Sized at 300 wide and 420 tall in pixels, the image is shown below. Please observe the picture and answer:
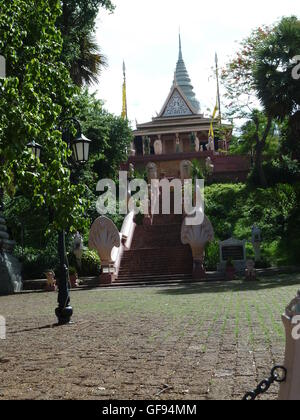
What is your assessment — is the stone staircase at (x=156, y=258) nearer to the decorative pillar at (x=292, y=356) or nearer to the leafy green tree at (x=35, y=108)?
the leafy green tree at (x=35, y=108)

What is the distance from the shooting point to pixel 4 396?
5.29 meters

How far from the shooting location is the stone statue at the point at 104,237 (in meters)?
21.6

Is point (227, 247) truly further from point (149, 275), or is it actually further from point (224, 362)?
point (224, 362)

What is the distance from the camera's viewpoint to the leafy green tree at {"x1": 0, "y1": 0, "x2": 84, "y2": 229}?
7.37 metres

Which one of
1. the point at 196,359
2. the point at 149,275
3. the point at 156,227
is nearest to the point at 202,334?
the point at 196,359

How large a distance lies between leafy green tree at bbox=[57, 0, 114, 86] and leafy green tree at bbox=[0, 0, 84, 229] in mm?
11765

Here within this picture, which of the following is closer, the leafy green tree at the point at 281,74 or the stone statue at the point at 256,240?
the stone statue at the point at 256,240

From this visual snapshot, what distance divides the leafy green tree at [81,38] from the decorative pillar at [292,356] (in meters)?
18.1

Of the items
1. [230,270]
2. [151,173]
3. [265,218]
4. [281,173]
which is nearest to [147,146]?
[151,173]

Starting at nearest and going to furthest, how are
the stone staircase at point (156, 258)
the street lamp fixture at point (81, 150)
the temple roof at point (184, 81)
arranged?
the street lamp fixture at point (81, 150)
the stone staircase at point (156, 258)
the temple roof at point (184, 81)

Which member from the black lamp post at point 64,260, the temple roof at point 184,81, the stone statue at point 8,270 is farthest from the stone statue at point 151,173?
the temple roof at point 184,81

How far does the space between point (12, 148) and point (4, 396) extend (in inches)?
123

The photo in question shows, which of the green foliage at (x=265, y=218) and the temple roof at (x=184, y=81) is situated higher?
the temple roof at (x=184, y=81)

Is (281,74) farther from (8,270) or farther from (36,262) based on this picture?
(8,270)
